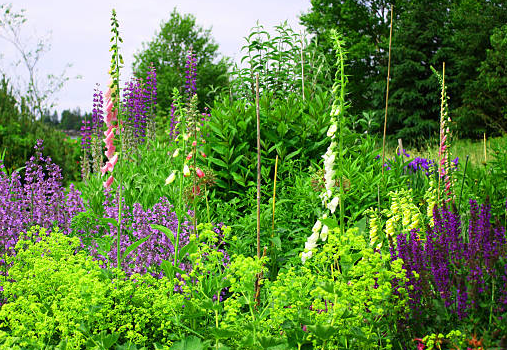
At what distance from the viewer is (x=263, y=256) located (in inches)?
90.9

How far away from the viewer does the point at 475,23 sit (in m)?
24.0

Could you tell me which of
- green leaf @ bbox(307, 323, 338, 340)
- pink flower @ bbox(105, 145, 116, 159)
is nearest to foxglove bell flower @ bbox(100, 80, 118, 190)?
pink flower @ bbox(105, 145, 116, 159)

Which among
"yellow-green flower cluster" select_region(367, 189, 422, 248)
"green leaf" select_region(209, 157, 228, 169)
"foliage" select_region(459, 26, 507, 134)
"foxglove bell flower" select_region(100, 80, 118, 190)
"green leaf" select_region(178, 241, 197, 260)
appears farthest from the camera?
"foliage" select_region(459, 26, 507, 134)

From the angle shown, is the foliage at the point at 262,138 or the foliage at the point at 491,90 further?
the foliage at the point at 491,90

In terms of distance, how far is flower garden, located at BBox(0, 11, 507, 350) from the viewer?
80.0 inches

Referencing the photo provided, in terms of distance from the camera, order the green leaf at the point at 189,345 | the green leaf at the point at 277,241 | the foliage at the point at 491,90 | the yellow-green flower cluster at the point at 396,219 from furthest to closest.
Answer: the foliage at the point at 491,90 < the green leaf at the point at 277,241 < the yellow-green flower cluster at the point at 396,219 < the green leaf at the point at 189,345

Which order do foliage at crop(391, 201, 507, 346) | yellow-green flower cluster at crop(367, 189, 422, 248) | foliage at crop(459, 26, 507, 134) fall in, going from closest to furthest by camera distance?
1. foliage at crop(391, 201, 507, 346)
2. yellow-green flower cluster at crop(367, 189, 422, 248)
3. foliage at crop(459, 26, 507, 134)

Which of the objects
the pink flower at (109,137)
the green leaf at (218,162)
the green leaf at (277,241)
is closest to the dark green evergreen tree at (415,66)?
the green leaf at (218,162)

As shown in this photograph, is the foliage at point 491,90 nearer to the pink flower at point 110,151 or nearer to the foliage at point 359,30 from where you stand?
the foliage at point 359,30

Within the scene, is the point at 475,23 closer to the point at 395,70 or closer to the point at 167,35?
the point at 395,70

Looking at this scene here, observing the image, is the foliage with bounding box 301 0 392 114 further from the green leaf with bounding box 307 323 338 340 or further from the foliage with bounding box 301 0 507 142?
the green leaf with bounding box 307 323 338 340

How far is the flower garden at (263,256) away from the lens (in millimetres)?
2033

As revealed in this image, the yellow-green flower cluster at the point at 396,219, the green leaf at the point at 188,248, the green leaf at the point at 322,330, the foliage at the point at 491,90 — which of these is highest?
the foliage at the point at 491,90

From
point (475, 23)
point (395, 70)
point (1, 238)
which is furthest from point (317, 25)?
point (1, 238)
